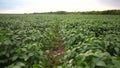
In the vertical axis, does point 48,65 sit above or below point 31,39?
below

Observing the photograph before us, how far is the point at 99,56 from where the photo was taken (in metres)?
2.09

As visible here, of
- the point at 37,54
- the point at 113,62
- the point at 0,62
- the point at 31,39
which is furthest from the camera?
the point at 31,39

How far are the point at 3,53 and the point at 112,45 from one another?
244 centimetres

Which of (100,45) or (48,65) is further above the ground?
(100,45)

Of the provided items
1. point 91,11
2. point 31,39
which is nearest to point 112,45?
point 31,39

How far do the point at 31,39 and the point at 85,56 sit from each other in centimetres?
311

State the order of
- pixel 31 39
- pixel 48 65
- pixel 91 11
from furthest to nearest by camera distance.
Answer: pixel 91 11 → pixel 31 39 → pixel 48 65

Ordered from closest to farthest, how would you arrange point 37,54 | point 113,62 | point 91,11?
1. point 113,62
2. point 37,54
3. point 91,11

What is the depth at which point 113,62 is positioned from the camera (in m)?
2.06

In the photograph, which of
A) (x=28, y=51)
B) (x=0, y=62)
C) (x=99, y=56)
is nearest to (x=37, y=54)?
(x=28, y=51)

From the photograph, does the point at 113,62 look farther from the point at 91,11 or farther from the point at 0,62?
the point at 91,11

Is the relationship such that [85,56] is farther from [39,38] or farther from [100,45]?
[39,38]

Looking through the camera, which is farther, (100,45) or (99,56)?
(100,45)

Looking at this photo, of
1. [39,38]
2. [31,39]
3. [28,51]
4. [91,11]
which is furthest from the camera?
[91,11]
